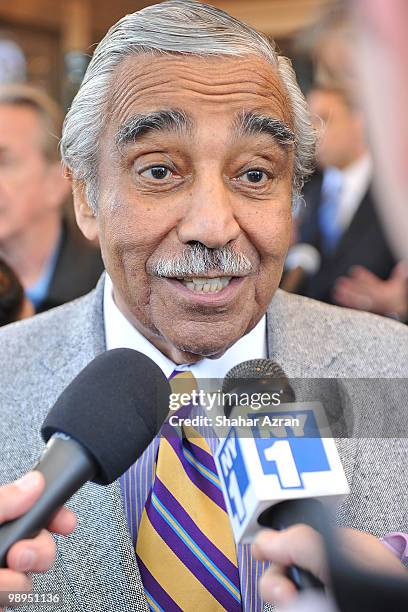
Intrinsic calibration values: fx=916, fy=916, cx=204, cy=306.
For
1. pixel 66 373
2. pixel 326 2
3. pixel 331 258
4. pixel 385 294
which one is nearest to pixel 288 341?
pixel 66 373

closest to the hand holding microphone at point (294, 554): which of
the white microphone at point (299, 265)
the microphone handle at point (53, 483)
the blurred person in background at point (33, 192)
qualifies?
the microphone handle at point (53, 483)

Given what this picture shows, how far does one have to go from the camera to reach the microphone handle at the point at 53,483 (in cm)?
108

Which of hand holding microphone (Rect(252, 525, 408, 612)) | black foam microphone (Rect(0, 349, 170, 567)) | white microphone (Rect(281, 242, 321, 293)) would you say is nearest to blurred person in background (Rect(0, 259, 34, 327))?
black foam microphone (Rect(0, 349, 170, 567))

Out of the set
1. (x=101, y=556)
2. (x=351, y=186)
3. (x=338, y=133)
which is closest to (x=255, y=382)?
(x=101, y=556)

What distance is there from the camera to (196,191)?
5.92ft

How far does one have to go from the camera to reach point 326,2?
0.79 meters

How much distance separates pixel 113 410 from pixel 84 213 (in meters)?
0.88

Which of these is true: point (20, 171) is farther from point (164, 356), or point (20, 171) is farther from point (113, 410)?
point (113, 410)

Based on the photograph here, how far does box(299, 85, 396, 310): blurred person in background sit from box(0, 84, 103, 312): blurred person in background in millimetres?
1173

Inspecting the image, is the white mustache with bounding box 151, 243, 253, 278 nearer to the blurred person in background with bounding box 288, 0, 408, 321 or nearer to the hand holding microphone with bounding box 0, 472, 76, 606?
the hand holding microphone with bounding box 0, 472, 76, 606

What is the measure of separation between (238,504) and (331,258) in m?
3.45

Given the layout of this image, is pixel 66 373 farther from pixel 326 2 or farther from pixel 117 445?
pixel 326 2

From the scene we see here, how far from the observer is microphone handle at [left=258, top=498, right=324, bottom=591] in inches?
39.7

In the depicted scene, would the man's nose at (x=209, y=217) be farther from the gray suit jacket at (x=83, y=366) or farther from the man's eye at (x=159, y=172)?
the gray suit jacket at (x=83, y=366)
